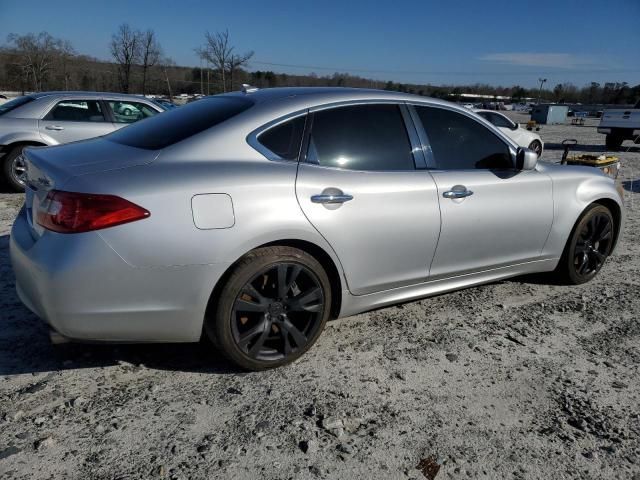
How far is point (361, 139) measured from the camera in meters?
3.19

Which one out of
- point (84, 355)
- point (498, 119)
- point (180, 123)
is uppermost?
point (180, 123)

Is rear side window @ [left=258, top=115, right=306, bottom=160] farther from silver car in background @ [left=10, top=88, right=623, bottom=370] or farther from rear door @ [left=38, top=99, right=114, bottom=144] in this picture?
rear door @ [left=38, top=99, right=114, bottom=144]

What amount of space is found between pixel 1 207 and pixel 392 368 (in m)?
5.94

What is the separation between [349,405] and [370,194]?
47.4 inches

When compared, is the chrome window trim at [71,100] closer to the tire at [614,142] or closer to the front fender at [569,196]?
the front fender at [569,196]

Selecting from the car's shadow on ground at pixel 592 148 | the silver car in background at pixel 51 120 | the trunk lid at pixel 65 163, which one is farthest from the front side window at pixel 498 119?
the trunk lid at pixel 65 163

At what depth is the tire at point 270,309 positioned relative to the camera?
2.70m

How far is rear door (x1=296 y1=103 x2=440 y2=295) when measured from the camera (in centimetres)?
292

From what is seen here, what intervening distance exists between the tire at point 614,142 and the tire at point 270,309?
18.8 meters

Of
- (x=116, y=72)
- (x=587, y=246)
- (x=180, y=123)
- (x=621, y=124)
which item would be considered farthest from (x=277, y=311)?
(x=116, y=72)

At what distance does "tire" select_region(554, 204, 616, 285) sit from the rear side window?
262 centimetres

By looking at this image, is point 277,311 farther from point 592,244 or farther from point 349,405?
point 592,244

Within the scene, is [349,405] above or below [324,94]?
below

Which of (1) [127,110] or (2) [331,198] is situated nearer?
(2) [331,198]
